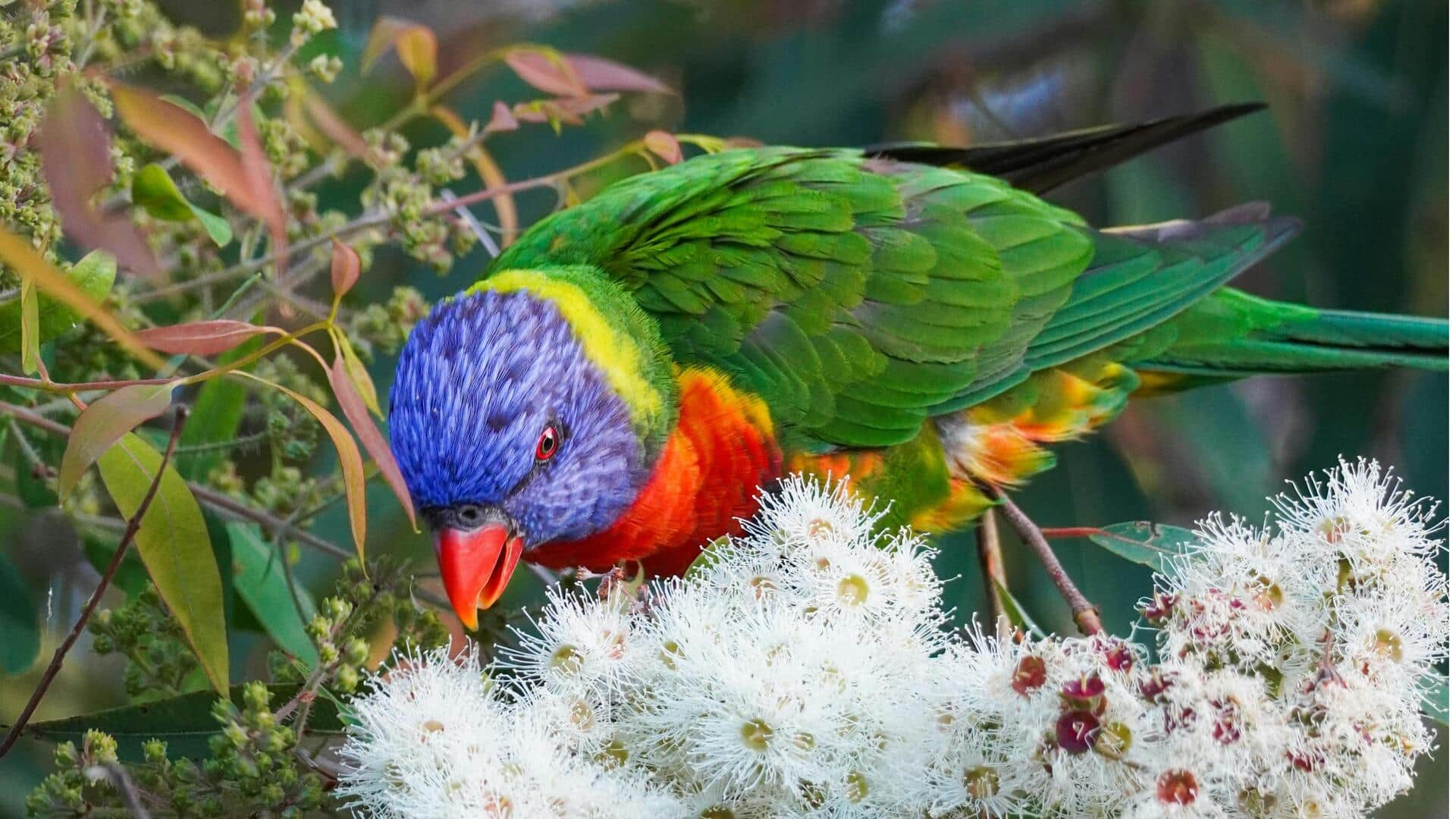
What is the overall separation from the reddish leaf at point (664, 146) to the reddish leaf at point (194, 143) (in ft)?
1.78

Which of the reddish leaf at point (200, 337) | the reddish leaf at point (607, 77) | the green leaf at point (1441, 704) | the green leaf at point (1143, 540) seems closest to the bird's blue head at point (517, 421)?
the reddish leaf at point (607, 77)

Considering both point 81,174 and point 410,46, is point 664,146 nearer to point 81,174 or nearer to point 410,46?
point 410,46

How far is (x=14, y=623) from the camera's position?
1.07 metres

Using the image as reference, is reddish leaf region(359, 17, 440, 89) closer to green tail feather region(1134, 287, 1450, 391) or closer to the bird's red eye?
the bird's red eye

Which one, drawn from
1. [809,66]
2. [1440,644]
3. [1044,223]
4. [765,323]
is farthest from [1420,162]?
[1440,644]

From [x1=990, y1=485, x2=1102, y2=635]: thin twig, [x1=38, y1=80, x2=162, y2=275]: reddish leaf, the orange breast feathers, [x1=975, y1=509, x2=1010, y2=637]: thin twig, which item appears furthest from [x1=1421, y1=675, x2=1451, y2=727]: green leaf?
[x1=38, y1=80, x2=162, y2=275]: reddish leaf

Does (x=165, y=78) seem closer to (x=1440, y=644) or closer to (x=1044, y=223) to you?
(x=1044, y=223)

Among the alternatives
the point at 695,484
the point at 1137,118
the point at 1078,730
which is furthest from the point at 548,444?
the point at 1137,118

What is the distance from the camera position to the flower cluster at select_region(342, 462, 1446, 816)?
663 mm

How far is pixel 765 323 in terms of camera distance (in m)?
1.39

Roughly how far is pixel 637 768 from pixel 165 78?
0.98m

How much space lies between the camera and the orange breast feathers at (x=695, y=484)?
1315 millimetres

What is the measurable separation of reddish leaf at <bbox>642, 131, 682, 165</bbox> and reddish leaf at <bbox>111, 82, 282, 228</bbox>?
1.78 ft

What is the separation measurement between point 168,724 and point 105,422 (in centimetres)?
32
